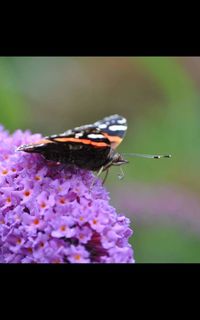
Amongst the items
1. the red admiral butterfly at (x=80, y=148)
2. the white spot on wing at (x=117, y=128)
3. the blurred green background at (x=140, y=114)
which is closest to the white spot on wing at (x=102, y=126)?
the white spot on wing at (x=117, y=128)

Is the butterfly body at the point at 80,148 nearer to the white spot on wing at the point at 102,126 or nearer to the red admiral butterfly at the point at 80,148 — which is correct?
the red admiral butterfly at the point at 80,148

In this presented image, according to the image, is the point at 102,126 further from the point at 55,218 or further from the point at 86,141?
the point at 55,218

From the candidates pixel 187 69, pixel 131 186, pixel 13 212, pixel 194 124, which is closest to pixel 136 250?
pixel 131 186

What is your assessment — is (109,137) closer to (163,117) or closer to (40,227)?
(40,227)

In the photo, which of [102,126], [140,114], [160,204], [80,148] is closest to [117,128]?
[102,126]

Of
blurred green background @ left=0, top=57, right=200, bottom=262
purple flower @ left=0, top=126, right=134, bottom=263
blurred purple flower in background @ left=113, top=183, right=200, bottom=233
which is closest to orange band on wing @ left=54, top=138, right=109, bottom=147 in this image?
purple flower @ left=0, top=126, right=134, bottom=263

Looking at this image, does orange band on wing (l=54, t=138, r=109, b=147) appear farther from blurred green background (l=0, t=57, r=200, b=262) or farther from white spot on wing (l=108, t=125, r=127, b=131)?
blurred green background (l=0, t=57, r=200, b=262)
